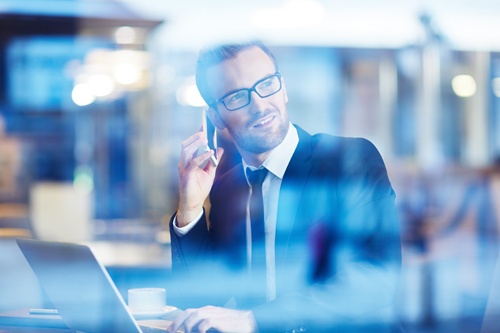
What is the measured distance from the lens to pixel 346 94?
7098mm

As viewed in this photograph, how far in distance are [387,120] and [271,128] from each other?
637 cm

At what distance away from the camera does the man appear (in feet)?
5.37

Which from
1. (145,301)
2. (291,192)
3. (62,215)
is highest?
(291,192)

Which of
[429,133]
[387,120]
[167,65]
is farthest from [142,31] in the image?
[429,133]

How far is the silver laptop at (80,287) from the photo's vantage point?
1398 millimetres

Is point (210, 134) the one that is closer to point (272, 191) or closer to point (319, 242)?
point (272, 191)

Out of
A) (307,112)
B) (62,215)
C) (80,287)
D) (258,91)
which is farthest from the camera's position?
(62,215)

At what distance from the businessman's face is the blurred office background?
11.9 feet

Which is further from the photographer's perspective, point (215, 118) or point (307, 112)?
point (307, 112)

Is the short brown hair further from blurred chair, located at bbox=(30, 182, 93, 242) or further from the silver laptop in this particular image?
blurred chair, located at bbox=(30, 182, 93, 242)

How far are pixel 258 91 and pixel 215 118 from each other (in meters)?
0.11

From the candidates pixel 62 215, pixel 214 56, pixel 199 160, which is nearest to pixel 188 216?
pixel 199 160

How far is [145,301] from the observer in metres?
1.74

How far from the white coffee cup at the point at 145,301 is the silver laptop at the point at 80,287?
4.9 inches
